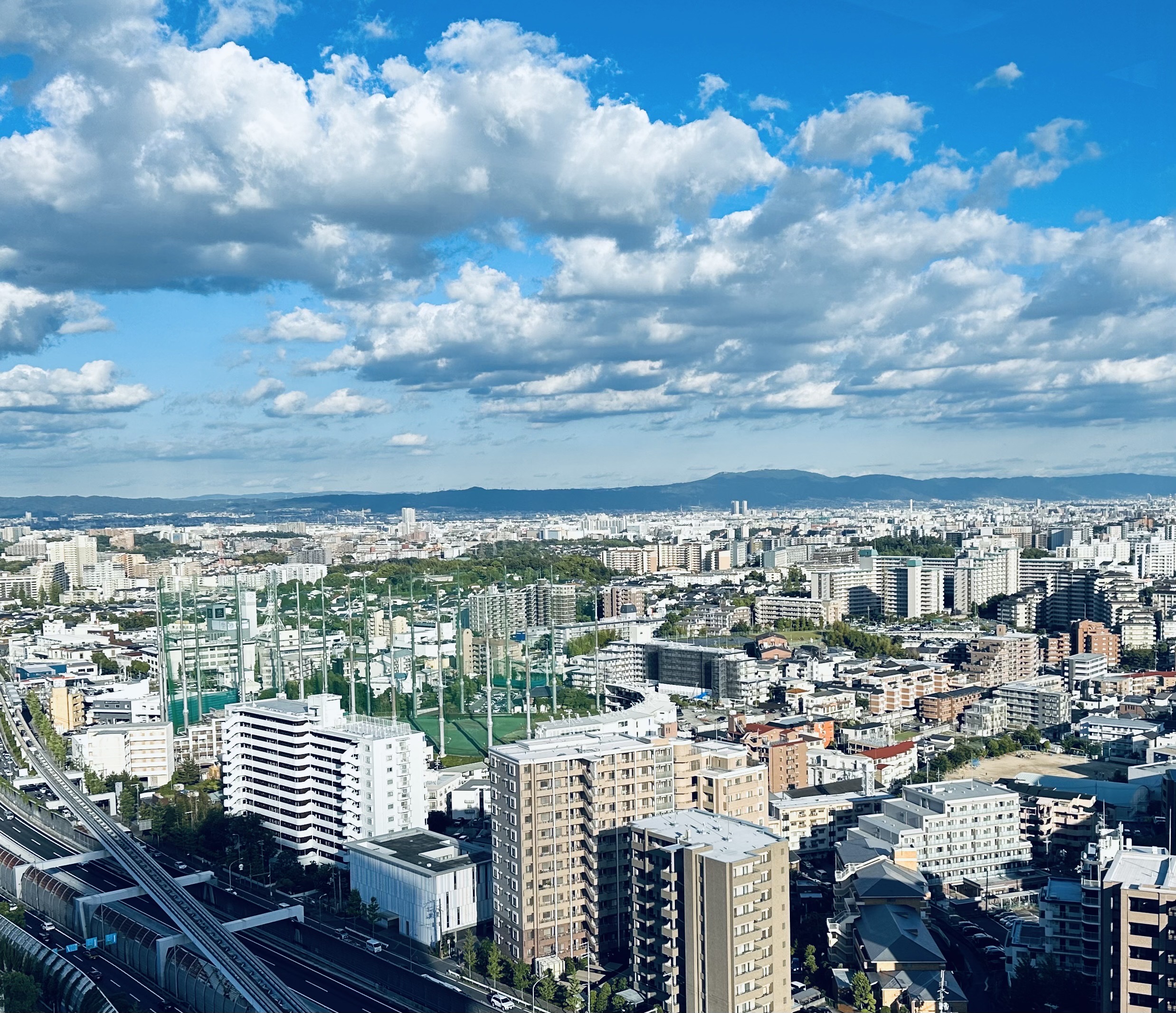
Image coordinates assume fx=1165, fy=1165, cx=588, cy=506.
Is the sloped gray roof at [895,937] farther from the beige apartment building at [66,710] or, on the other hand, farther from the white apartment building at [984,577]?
the white apartment building at [984,577]

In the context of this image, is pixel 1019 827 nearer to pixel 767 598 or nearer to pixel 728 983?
pixel 728 983

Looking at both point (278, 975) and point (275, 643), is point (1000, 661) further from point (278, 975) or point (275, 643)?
point (278, 975)

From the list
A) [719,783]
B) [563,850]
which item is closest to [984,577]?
[719,783]

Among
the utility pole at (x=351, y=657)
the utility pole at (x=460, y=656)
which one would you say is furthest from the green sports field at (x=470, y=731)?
the utility pole at (x=351, y=657)

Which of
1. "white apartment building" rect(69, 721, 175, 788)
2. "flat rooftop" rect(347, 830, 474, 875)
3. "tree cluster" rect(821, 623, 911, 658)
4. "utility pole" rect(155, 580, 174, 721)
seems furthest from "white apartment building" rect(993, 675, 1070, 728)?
"utility pole" rect(155, 580, 174, 721)

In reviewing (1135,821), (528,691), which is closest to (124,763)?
(528,691)

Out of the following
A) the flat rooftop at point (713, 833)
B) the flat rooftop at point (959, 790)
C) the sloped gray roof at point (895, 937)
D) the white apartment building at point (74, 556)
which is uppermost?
the white apartment building at point (74, 556)

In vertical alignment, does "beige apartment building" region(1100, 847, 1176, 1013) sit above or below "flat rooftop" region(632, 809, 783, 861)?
below

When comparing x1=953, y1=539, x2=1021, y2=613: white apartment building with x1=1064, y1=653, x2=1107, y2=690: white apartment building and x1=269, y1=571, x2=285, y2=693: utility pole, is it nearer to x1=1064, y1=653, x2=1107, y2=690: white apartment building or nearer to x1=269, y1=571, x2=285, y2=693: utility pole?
x1=1064, y1=653, x2=1107, y2=690: white apartment building
